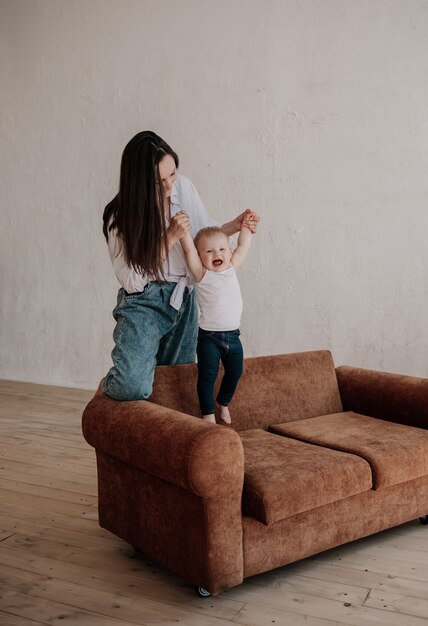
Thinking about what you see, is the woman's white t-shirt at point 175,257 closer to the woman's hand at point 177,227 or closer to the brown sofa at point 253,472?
the woman's hand at point 177,227

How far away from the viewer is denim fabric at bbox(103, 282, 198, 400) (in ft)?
8.26

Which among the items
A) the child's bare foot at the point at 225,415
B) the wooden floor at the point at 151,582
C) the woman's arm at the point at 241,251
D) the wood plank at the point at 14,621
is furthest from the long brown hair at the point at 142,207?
the wood plank at the point at 14,621

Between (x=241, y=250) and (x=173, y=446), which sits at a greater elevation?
(x=241, y=250)

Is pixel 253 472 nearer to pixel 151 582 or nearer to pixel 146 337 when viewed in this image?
pixel 151 582

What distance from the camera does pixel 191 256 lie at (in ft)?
8.66

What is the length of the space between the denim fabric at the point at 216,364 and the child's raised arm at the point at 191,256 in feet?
0.80

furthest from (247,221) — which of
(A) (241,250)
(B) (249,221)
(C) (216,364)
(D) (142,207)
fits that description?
(C) (216,364)

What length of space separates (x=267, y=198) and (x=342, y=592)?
329 centimetres

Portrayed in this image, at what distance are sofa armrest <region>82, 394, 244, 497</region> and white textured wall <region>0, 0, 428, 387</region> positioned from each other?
2638 millimetres

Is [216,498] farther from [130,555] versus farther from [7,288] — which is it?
[7,288]

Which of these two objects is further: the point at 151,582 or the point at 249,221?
the point at 249,221

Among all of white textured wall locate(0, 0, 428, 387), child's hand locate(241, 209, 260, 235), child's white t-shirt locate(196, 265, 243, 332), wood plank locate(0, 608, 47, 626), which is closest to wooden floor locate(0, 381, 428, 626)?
wood plank locate(0, 608, 47, 626)

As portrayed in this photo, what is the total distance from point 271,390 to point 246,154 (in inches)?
101

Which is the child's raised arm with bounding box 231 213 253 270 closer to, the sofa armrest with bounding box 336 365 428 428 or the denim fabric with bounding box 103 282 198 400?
the denim fabric with bounding box 103 282 198 400
